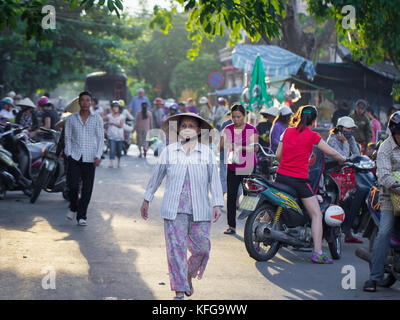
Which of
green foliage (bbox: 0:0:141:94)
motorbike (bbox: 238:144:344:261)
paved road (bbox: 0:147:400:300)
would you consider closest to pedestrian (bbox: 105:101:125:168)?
paved road (bbox: 0:147:400:300)

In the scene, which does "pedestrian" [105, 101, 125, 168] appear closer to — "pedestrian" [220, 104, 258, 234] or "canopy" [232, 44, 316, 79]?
"canopy" [232, 44, 316, 79]

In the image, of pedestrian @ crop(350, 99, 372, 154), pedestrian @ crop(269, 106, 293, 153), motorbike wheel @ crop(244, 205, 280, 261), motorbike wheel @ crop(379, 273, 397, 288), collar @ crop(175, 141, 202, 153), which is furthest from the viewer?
pedestrian @ crop(350, 99, 372, 154)

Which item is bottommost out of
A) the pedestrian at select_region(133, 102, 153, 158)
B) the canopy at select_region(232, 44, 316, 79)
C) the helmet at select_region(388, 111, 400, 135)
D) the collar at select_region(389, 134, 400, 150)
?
the pedestrian at select_region(133, 102, 153, 158)

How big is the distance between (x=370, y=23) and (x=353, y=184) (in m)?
6.60

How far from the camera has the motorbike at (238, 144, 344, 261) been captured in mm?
7172

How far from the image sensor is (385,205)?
19.8 ft

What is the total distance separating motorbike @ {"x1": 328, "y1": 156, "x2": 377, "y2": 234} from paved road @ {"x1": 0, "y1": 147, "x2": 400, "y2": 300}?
17.2 inches

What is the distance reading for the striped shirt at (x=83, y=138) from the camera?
9.24m

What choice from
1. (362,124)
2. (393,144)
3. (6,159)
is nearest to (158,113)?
(362,124)

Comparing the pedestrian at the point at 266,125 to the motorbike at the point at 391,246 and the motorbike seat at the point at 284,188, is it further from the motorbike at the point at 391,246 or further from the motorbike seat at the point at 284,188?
the motorbike at the point at 391,246
